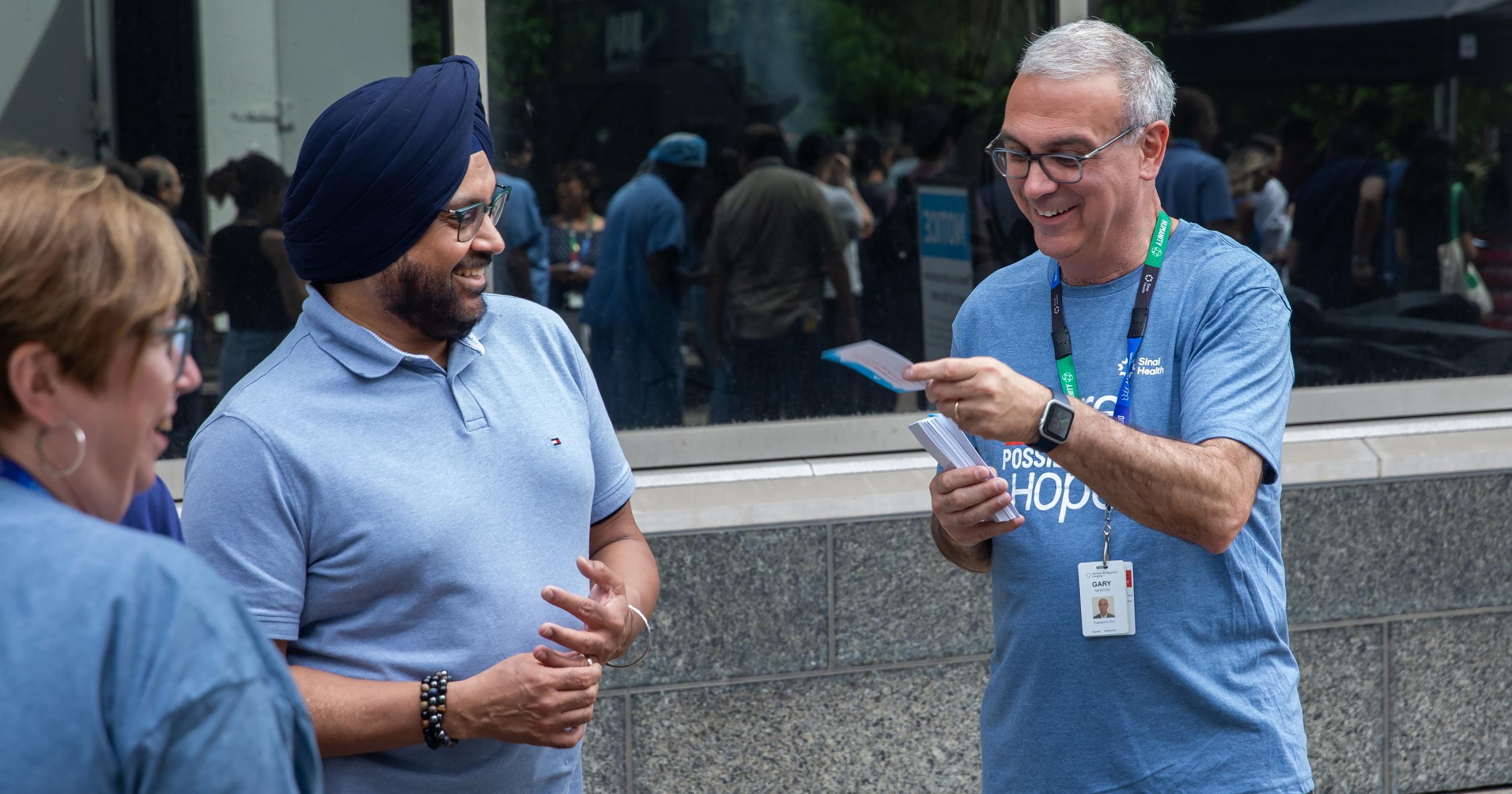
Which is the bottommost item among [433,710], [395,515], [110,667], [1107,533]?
[433,710]

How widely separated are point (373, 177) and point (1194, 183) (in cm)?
338

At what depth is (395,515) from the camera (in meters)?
1.96

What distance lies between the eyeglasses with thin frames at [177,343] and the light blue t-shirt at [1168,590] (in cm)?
138

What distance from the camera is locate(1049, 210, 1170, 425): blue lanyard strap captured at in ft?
7.16

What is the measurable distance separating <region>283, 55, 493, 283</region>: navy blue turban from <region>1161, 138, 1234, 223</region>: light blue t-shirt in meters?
3.16

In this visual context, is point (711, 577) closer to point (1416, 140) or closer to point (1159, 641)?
point (1159, 641)

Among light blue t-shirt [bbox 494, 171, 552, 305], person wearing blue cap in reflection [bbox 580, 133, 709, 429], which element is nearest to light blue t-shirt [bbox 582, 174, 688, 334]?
person wearing blue cap in reflection [bbox 580, 133, 709, 429]

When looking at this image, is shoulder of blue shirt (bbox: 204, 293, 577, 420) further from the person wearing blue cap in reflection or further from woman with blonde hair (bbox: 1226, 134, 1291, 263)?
woman with blonde hair (bbox: 1226, 134, 1291, 263)

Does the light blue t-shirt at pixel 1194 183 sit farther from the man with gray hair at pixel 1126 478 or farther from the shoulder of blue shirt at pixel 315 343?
the shoulder of blue shirt at pixel 315 343

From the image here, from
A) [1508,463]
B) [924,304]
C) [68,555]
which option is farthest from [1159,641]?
[1508,463]

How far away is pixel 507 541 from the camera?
207 centimetres

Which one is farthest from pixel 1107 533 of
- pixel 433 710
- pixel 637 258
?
pixel 637 258

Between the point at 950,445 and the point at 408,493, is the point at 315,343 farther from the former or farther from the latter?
the point at 950,445

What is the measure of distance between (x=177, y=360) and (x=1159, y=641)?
1502 millimetres
